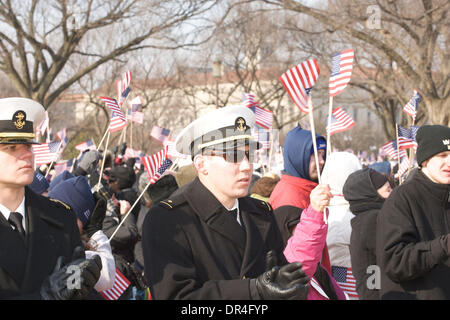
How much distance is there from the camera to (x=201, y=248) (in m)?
2.94

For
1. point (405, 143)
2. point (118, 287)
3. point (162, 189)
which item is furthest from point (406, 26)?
point (118, 287)

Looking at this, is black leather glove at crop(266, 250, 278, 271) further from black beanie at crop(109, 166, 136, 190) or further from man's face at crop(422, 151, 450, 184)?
black beanie at crop(109, 166, 136, 190)

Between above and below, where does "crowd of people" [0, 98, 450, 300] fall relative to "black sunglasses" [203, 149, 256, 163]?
below

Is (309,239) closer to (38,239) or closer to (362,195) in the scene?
(38,239)

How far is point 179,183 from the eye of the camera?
23.5 feet

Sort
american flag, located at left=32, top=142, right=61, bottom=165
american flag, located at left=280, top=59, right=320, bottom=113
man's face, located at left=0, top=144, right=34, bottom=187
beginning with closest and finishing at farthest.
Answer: man's face, located at left=0, top=144, right=34, bottom=187
american flag, located at left=280, top=59, right=320, bottom=113
american flag, located at left=32, top=142, right=61, bottom=165

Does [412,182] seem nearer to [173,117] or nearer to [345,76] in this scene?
[345,76]

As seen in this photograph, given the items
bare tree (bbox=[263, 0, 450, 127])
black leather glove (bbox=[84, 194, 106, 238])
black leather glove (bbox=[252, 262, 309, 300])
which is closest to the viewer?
black leather glove (bbox=[252, 262, 309, 300])

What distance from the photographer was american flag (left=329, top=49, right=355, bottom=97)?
383cm

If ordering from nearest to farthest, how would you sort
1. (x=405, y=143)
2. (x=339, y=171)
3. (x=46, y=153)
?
(x=339, y=171) < (x=46, y=153) < (x=405, y=143)

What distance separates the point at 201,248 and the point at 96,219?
1.61 metres

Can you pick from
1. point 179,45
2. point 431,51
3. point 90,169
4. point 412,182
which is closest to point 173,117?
point 179,45

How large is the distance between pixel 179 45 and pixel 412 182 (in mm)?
12477

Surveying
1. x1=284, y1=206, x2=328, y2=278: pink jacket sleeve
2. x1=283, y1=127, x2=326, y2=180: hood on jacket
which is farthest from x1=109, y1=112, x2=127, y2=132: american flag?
x1=284, y1=206, x2=328, y2=278: pink jacket sleeve
